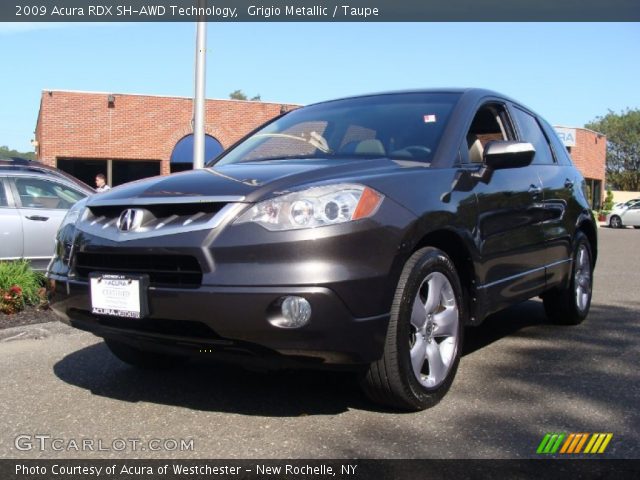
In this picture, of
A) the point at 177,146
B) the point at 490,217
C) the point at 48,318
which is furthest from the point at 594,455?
the point at 177,146

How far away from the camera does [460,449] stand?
2818 millimetres

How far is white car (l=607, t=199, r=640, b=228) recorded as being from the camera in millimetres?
31516

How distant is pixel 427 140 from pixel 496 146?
1.35ft

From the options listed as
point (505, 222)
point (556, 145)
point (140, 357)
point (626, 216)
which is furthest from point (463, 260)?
point (626, 216)

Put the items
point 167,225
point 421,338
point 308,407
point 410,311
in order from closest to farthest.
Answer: point 167,225 → point 410,311 → point 421,338 → point 308,407

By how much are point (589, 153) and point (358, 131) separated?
39512 millimetres

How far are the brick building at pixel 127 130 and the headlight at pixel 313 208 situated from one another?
797 inches

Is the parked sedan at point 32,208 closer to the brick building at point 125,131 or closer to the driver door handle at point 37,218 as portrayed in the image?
the driver door handle at point 37,218

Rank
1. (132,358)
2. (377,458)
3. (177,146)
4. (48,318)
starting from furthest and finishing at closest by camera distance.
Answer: (177,146), (48,318), (132,358), (377,458)

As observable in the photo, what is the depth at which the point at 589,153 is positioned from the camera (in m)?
39.9

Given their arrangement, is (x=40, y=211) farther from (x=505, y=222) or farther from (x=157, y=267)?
(x=505, y=222)

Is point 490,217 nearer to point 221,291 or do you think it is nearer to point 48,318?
point 221,291

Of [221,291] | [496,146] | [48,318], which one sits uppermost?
[496,146]

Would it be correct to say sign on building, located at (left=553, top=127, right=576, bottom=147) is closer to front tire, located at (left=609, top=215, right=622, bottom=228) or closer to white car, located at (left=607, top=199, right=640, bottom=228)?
white car, located at (left=607, top=199, right=640, bottom=228)
